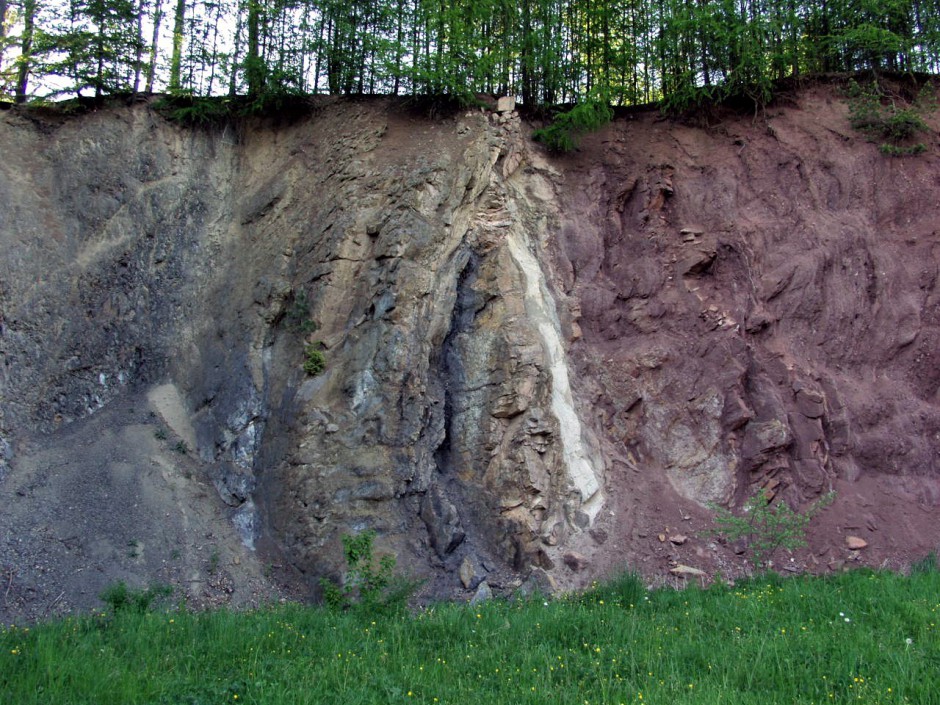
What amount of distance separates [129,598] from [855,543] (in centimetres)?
967

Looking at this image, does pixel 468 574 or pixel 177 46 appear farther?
pixel 177 46

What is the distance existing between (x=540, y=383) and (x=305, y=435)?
11.9ft

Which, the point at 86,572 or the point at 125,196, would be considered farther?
the point at 125,196

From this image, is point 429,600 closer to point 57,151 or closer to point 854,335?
point 854,335

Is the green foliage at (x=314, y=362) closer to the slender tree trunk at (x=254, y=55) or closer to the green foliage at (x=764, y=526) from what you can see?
the slender tree trunk at (x=254, y=55)

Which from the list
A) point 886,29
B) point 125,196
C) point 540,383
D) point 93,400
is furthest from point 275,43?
point 886,29

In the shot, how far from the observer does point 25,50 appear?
14047 mm

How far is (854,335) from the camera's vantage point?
1295cm

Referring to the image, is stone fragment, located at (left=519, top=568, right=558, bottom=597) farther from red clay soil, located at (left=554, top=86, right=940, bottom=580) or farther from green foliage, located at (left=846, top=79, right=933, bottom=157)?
green foliage, located at (left=846, top=79, right=933, bottom=157)

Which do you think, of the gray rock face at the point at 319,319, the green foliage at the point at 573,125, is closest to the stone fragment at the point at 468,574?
the gray rock face at the point at 319,319

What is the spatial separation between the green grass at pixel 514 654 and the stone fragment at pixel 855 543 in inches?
84.9

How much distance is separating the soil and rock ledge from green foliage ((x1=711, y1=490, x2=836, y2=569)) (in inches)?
8.3

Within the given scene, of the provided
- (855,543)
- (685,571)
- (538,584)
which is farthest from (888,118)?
(538,584)

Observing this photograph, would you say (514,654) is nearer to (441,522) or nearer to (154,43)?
(441,522)
